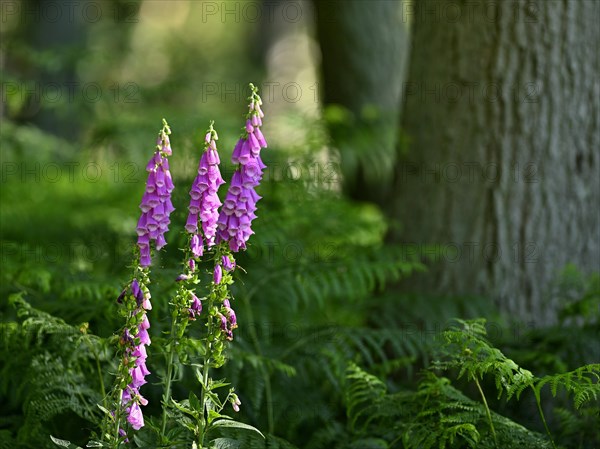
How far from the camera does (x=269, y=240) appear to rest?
342 cm

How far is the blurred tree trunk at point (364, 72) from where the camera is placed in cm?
524

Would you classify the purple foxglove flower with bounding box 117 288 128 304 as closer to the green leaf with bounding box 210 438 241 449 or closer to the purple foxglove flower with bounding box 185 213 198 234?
the purple foxglove flower with bounding box 185 213 198 234

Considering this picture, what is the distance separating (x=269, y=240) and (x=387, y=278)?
3.10ft

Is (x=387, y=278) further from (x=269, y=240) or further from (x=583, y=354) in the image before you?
(x=583, y=354)

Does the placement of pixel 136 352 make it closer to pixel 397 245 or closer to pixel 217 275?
pixel 217 275

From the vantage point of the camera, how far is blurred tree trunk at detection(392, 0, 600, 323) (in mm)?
3527

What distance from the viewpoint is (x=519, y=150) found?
3582 mm

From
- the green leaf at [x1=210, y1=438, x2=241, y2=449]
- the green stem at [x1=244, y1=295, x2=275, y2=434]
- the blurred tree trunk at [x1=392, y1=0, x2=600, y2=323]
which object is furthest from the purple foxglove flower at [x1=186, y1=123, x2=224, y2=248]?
the blurred tree trunk at [x1=392, y1=0, x2=600, y2=323]

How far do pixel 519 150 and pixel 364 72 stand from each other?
2.18m

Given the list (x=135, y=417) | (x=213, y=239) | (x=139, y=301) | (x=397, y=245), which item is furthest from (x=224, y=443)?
(x=397, y=245)

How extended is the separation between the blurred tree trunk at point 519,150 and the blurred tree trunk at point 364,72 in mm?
1411

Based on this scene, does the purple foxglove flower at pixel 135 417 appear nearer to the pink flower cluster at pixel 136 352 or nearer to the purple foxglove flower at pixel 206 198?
the pink flower cluster at pixel 136 352

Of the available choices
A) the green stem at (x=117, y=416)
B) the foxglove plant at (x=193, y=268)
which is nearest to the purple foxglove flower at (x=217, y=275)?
the foxglove plant at (x=193, y=268)

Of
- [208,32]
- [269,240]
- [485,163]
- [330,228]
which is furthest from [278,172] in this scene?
[208,32]
